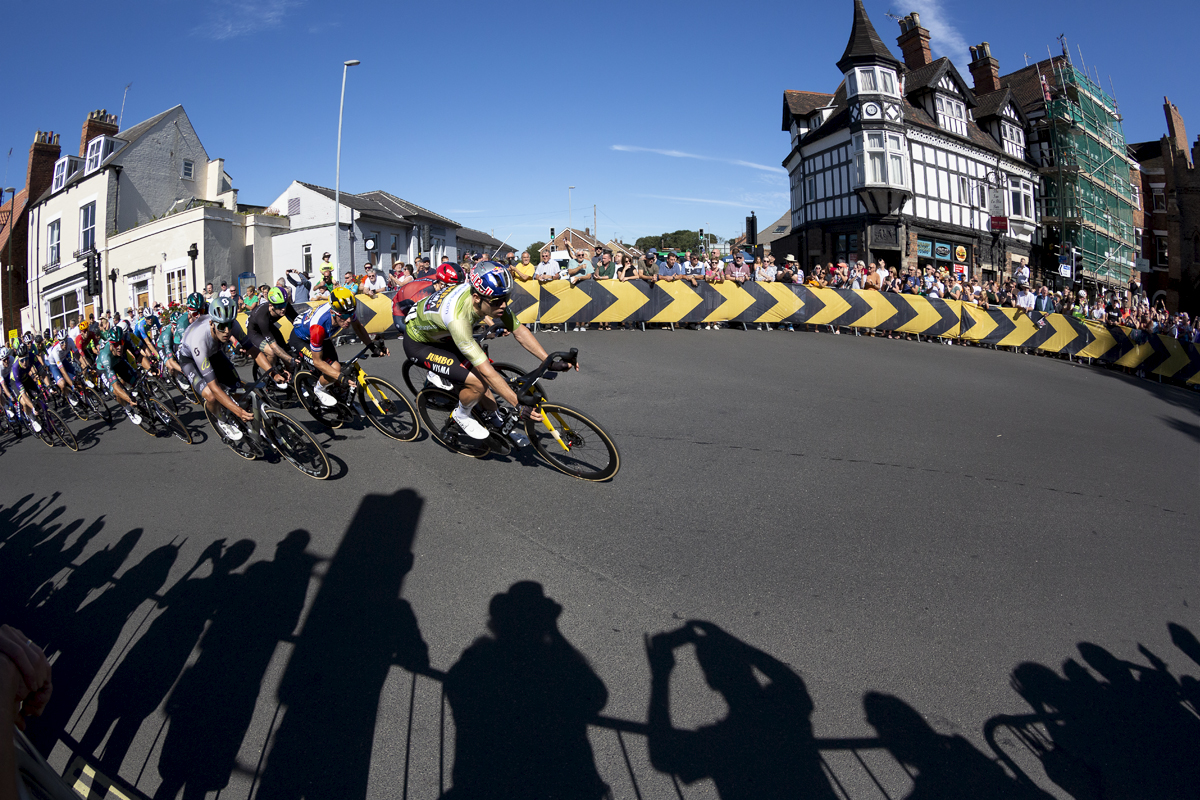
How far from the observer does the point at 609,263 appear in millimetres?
19203

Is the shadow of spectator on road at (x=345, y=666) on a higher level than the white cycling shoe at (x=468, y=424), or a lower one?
lower

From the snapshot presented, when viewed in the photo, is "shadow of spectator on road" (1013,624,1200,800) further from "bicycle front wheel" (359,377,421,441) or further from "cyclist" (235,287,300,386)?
"cyclist" (235,287,300,386)

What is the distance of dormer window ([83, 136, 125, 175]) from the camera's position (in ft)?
122

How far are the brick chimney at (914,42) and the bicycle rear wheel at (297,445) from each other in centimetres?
4452

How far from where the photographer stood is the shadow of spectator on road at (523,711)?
10.5ft

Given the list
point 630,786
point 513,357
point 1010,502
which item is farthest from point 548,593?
point 513,357

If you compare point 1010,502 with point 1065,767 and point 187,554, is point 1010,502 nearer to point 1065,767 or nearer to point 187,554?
point 1065,767

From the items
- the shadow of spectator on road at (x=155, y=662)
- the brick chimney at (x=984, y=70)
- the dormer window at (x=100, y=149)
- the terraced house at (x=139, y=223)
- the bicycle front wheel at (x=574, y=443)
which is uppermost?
the brick chimney at (x=984, y=70)

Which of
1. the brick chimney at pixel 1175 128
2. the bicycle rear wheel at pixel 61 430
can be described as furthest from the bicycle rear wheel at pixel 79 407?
the brick chimney at pixel 1175 128

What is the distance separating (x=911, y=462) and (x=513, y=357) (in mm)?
8462

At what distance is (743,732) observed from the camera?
11.3 feet

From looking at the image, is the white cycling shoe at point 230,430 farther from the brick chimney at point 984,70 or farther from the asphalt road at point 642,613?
the brick chimney at point 984,70

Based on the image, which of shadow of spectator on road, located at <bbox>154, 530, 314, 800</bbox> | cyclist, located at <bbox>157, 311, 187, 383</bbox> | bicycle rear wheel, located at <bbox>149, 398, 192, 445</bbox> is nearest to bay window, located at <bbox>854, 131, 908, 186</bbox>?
cyclist, located at <bbox>157, 311, 187, 383</bbox>

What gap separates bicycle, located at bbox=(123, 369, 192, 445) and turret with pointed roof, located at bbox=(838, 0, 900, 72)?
34.9 meters
